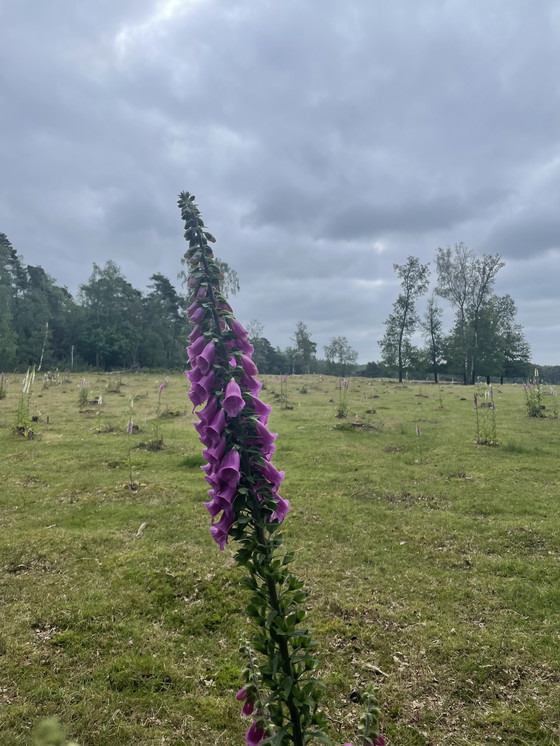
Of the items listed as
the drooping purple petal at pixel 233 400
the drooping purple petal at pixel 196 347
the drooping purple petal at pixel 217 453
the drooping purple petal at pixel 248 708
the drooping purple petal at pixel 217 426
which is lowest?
the drooping purple petal at pixel 248 708

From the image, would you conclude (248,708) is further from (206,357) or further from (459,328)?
(459,328)

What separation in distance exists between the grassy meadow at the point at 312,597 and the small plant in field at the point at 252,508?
190 cm

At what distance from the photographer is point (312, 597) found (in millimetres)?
5445

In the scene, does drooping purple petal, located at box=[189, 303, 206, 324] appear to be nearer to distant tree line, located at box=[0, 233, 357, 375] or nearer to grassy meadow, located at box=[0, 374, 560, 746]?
grassy meadow, located at box=[0, 374, 560, 746]

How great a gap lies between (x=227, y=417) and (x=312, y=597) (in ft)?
13.6

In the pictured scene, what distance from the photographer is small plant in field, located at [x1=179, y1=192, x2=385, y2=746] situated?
6.66 ft

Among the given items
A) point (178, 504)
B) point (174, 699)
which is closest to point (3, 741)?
point (174, 699)

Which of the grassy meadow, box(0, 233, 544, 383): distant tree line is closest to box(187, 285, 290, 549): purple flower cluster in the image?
the grassy meadow

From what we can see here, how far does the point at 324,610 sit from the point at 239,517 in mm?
3728

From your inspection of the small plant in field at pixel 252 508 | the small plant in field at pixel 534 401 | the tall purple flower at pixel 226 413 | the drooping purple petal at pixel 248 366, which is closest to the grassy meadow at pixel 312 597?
the small plant in field at pixel 252 508

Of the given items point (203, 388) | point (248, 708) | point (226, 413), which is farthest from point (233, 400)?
point (248, 708)

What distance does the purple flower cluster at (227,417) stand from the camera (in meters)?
2.15

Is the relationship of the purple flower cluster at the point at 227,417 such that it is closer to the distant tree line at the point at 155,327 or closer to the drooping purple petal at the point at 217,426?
the drooping purple petal at the point at 217,426

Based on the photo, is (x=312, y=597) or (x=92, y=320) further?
(x=92, y=320)
